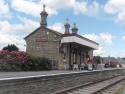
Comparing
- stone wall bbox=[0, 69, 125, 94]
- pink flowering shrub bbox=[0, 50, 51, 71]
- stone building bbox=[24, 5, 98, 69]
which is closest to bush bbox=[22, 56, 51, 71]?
pink flowering shrub bbox=[0, 50, 51, 71]

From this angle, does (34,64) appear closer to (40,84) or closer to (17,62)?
(17,62)

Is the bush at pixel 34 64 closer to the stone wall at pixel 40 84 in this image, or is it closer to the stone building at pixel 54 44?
the stone building at pixel 54 44

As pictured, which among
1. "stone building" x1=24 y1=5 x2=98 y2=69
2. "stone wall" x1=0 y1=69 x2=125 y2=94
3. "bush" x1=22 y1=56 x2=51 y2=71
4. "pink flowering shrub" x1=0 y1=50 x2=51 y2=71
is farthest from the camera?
"stone building" x1=24 y1=5 x2=98 y2=69

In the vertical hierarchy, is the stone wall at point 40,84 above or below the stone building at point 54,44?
below

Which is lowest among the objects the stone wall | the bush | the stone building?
the stone wall

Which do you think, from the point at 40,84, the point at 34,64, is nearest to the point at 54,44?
the point at 34,64

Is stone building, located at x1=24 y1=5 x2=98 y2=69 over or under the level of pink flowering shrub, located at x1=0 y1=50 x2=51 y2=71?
over

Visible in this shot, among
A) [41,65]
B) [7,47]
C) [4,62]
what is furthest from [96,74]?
[7,47]

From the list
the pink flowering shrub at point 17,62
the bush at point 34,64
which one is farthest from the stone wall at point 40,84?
the bush at point 34,64

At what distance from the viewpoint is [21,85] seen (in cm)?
1634

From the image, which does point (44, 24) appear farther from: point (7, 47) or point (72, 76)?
point (72, 76)

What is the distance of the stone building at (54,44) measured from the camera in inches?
2085

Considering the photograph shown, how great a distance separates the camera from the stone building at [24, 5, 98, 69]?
174 feet

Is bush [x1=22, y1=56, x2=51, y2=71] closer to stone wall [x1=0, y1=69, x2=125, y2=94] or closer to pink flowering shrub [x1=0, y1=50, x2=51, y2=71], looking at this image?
pink flowering shrub [x1=0, y1=50, x2=51, y2=71]
